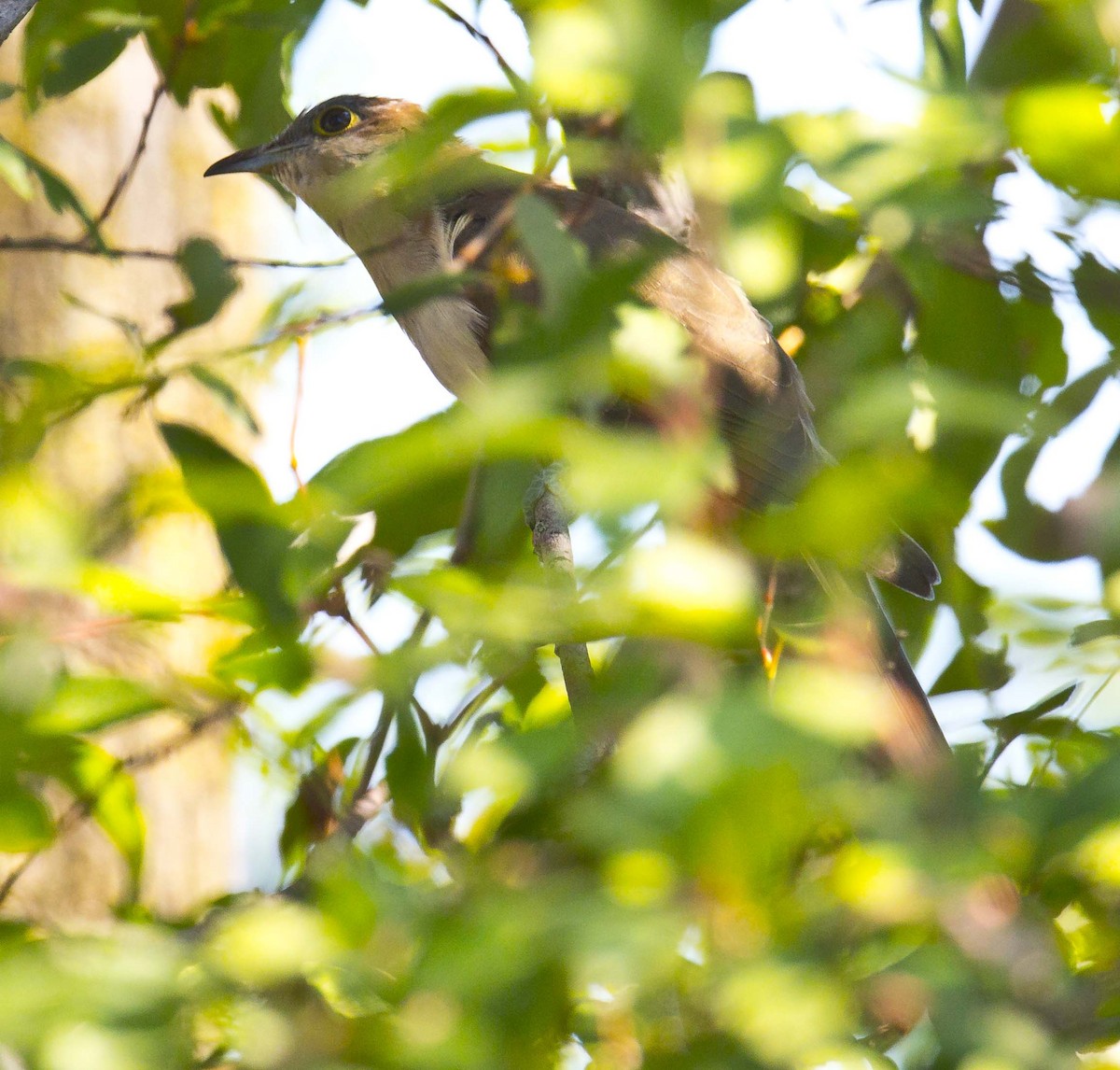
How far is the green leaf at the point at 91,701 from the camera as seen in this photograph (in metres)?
1.24

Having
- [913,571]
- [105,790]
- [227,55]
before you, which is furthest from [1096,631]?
[227,55]

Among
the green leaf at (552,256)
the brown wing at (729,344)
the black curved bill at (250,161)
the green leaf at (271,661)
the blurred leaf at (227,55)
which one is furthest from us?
the black curved bill at (250,161)

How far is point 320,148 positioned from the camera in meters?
3.43

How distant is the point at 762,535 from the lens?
3.20 feet

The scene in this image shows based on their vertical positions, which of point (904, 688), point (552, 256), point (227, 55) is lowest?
point (904, 688)

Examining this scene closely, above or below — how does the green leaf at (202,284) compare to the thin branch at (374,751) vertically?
above

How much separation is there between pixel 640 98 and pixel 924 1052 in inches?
35.9

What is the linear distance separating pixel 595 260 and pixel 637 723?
5.06 ft

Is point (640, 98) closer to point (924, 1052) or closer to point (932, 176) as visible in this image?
point (932, 176)

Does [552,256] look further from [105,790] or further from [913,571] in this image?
[913,571]

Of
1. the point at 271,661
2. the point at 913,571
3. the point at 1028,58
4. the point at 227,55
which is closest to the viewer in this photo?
the point at 271,661

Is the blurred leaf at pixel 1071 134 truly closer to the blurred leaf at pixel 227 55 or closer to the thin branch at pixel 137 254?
the thin branch at pixel 137 254

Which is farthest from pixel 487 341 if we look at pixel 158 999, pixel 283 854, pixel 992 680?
pixel 158 999

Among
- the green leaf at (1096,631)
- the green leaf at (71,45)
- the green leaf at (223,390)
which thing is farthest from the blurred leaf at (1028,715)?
the green leaf at (71,45)
